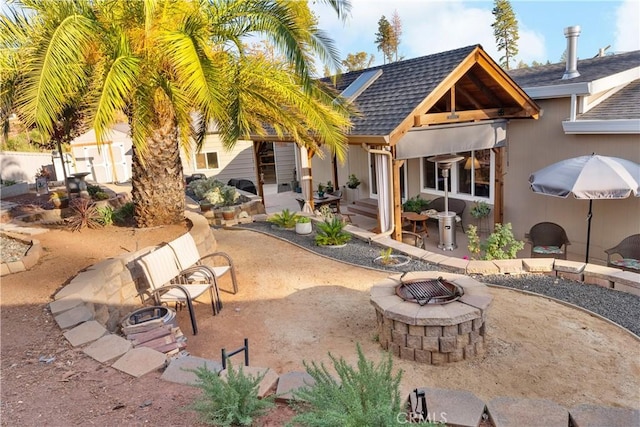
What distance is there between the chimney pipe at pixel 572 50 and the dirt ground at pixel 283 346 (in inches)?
268

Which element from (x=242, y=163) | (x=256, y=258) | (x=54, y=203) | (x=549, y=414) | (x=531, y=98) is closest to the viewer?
(x=549, y=414)

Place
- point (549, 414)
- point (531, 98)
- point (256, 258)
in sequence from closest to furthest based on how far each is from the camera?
Answer: point (549, 414) < point (256, 258) < point (531, 98)

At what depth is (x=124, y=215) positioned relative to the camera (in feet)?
→ 31.2

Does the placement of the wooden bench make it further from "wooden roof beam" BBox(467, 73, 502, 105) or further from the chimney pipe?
the chimney pipe

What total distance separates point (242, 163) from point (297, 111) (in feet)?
43.7

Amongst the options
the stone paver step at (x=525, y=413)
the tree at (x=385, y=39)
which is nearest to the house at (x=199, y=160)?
the stone paver step at (x=525, y=413)

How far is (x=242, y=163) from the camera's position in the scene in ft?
71.1

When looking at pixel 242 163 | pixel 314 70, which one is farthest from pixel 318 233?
pixel 242 163

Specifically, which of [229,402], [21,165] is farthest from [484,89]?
[21,165]

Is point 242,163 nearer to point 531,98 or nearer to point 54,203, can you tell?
point 54,203

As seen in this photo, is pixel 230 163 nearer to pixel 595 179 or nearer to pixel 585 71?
pixel 585 71

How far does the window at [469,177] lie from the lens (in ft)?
36.7

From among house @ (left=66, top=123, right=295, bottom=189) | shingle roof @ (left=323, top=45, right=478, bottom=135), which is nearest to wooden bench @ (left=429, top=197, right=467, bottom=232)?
shingle roof @ (left=323, top=45, right=478, bottom=135)

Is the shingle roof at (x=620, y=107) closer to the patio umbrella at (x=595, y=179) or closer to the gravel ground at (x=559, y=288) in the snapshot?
the patio umbrella at (x=595, y=179)
